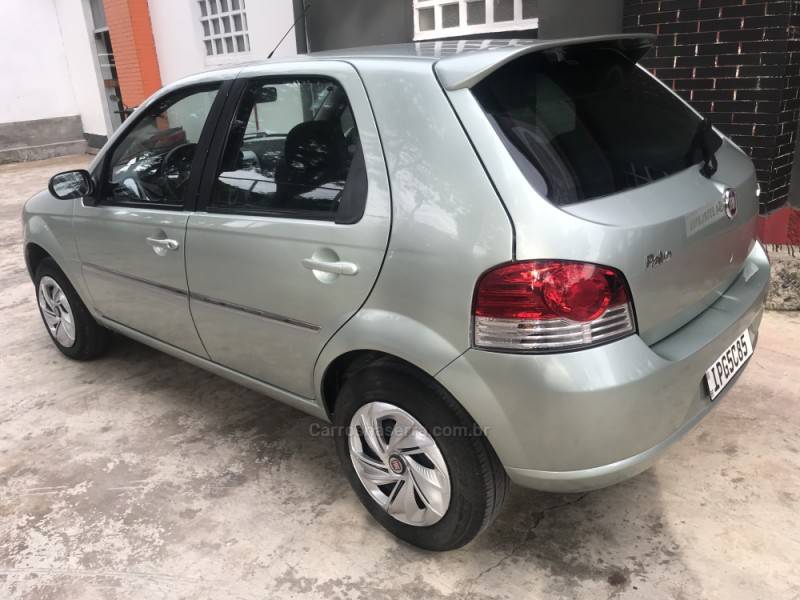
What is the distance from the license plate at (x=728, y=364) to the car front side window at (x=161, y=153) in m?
2.11

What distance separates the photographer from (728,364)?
2178 millimetres

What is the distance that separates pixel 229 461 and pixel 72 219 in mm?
1544

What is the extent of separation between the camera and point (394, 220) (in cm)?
203

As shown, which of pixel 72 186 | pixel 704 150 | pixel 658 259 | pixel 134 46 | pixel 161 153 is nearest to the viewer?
pixel 658 259

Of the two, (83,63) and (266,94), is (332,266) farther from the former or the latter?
(83,63)

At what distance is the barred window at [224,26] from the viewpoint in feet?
28.1

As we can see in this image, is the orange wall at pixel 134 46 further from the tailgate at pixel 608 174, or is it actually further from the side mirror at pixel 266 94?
the tailgate at pixel 608 174

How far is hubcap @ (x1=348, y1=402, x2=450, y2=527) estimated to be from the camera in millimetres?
2131

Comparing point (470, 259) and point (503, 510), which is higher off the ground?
point (470, 259)

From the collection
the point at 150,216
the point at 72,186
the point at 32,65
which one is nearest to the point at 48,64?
the point at 32,65

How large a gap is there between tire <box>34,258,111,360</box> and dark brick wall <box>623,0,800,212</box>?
4.10 m

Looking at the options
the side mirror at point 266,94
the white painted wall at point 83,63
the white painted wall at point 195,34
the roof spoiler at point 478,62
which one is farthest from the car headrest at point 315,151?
the white painted wall at point 83,63

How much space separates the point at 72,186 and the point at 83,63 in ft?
37.4

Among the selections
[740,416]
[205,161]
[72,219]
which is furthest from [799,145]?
[72,219]
